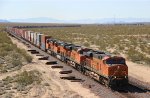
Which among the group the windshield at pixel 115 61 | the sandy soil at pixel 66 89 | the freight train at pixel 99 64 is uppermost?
the windshield at pixel 115 61

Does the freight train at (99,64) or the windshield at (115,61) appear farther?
the windshield at (115,61)

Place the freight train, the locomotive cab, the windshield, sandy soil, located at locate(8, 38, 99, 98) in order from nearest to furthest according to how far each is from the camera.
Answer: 1. sandy soil, located at locate(8, 38, 99, 98)
2. the locomotive cab
3. the freight train
4. the windshield

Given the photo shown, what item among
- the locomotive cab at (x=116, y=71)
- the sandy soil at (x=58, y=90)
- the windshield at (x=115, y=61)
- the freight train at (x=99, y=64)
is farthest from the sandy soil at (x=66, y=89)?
the windshield at (x=115, y=61)

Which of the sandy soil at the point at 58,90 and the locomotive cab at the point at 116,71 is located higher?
the locomotive cab at the point at 116,71

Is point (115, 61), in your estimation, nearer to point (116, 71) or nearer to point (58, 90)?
point (116, 71)

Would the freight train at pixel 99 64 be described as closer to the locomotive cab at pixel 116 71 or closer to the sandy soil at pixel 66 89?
the locomotive cab at pixel 116 71

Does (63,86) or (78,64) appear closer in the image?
(63,86)

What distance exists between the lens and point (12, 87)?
2436 cm

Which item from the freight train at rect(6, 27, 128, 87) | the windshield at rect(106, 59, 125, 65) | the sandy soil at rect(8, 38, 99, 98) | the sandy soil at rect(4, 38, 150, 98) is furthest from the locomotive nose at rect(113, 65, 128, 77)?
the sandy soil at rect(8, 38, 99, 98)

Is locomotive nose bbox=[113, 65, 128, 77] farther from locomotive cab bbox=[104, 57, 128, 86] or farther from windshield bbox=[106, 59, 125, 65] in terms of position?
windshield bbox=[106, 59, 125, 65]

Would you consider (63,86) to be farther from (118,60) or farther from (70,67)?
(70,67)

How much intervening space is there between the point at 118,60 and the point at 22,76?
8.01 meters

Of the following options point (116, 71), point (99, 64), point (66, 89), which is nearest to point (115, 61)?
point (116, 71)

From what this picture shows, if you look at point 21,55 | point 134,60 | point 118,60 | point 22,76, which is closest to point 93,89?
point 118,60
